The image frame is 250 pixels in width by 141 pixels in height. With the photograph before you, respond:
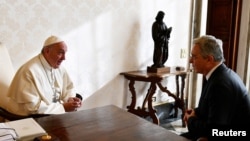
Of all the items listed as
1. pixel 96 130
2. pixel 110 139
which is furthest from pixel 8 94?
pixel 110 139

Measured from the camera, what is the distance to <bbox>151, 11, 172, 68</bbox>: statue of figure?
3.10 m

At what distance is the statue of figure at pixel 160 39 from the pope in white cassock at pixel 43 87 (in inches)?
51.5

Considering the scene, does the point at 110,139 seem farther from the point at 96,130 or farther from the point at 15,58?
the point at 15,58

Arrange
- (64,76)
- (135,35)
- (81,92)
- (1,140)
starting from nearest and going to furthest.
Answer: (1,140) < (64,76) < (81,92) < (135,35)

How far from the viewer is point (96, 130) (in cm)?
144

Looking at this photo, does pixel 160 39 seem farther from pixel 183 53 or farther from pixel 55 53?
pixel 55 53

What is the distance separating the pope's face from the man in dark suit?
3.54 ft

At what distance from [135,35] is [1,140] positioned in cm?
222

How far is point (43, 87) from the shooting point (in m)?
2.06
